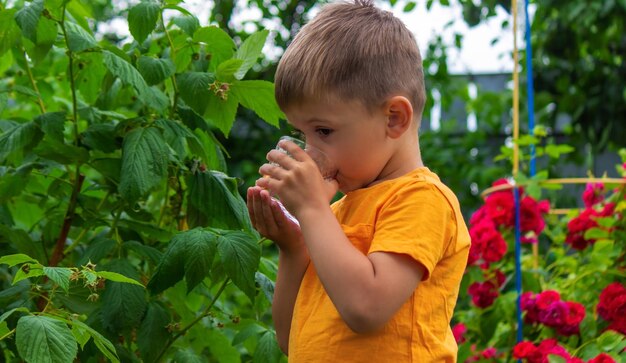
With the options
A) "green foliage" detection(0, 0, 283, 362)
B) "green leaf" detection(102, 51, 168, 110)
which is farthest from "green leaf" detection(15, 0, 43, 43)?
"green leaf" detection(102, 51, 168, 110)

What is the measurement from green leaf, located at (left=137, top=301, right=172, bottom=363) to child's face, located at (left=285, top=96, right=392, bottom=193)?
587mm

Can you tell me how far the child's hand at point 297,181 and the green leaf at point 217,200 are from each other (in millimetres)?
478

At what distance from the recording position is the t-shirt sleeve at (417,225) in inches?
55.7

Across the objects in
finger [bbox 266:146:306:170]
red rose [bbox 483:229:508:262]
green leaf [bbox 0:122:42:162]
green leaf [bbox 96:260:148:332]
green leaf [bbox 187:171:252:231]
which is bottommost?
red rose [bbox 483:229:508:262]

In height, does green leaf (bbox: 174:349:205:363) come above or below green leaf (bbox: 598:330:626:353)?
above

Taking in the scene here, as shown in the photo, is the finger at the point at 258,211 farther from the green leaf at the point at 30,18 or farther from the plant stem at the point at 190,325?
the green leaf at the point at 30,18

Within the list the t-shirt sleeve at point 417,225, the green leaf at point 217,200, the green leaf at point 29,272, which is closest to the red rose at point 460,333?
the green leaf at point 217,200

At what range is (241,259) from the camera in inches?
69.6

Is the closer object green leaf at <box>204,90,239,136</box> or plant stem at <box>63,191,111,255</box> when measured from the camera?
green leaf at <box>204,90,239,136</box>

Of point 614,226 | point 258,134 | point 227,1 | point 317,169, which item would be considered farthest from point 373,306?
point 258,134

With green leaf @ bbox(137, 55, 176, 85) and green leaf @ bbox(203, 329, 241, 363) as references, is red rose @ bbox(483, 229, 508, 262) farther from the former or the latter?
green leaf @ bbox(137, 55, 176, 85)

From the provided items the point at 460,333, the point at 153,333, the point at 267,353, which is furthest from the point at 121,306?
the point at 460,333

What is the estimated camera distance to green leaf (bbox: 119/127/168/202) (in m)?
1.85

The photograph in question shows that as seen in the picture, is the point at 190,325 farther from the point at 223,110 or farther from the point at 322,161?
the point at 322,161
